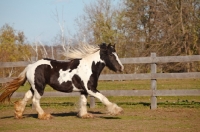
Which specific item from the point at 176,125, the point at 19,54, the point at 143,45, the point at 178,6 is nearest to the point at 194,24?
the point at 178,6

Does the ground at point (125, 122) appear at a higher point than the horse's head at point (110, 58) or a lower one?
lower

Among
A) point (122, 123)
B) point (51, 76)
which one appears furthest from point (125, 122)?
point (51, 76)

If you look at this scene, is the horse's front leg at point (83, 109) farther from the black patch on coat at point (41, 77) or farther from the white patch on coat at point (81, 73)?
→ the black patch on coat at point (41, 77)

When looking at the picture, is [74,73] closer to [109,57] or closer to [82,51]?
[82,51]

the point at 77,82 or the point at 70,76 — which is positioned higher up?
the point at 70,76

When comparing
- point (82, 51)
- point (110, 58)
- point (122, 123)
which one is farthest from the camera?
point (82, 51)

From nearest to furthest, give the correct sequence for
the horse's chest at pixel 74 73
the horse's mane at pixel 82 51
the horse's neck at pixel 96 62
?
the horse's chest at pixel 74 73 → the horse's neck at pixel 96 62 → the horse's mane at pixel 82 51

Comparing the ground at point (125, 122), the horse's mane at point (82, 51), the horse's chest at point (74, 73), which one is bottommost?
the ground at point (125, 122)

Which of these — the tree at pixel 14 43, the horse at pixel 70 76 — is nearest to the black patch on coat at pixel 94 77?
the horse at pixel 70 76

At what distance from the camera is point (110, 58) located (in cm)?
985

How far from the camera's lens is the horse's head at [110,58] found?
980 cm

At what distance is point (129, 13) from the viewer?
113 feet

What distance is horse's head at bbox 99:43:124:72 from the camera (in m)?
9.80

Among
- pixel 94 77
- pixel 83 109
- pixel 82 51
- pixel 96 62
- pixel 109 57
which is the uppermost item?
pixel 82 51
